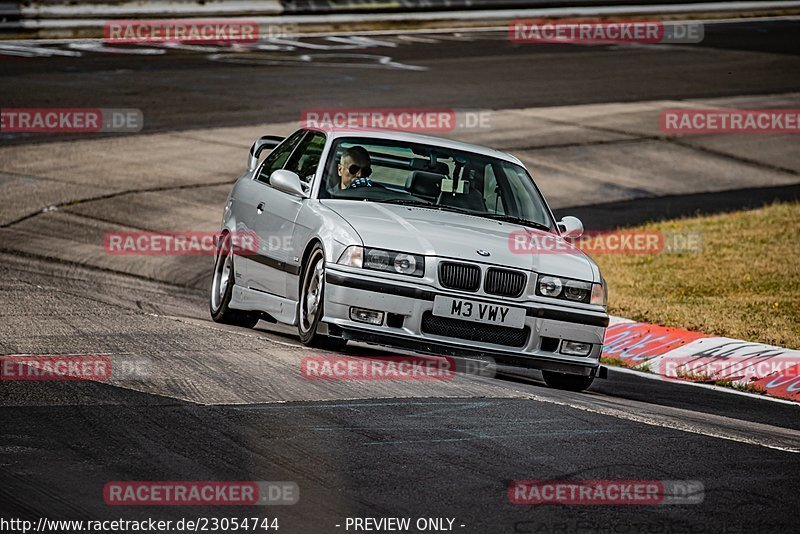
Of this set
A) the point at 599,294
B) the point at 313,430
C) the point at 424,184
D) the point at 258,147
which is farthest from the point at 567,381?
the point at 258,147

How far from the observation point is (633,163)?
21.2 m

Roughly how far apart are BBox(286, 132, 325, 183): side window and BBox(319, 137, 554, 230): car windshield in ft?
0.57

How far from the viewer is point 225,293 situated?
1077cm

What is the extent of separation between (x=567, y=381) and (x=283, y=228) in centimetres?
225

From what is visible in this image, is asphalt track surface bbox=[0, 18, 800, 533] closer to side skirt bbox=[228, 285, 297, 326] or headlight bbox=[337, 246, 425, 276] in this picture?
side skirt bbox=[228, 285, 297, 326]

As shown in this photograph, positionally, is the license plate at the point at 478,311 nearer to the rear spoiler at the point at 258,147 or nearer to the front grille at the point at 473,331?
the front grille at the point at 473,331

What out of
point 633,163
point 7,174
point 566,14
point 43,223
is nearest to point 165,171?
point 7,174

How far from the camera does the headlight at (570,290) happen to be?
351 inches

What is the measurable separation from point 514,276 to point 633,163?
12.8 m

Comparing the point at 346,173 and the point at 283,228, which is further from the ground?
the point at 346,173

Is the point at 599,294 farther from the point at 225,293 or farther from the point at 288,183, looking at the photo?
the point at 225,293

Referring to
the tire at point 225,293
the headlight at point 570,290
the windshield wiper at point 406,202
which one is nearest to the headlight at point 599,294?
the headlight at point 570,290

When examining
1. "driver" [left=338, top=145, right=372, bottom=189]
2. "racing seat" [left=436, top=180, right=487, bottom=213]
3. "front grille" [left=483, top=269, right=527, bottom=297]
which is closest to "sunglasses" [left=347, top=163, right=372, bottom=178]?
"driver" [left=338, top=145, right=372, bottom=189]

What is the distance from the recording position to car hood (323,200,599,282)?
879 cm
